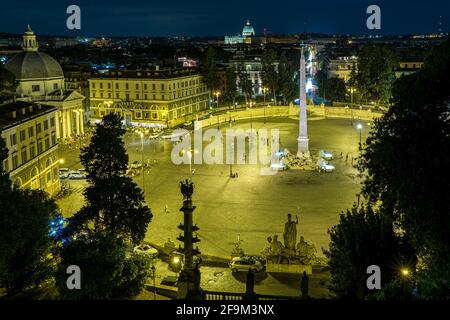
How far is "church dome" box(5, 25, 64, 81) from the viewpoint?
247 feet

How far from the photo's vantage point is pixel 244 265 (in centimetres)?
2883

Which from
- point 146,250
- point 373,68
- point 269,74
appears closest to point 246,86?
point 269,74

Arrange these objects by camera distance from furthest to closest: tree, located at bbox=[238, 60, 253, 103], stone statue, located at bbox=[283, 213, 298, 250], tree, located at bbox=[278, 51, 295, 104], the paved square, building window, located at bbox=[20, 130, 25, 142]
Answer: tree, located at bbox=[238, 60, 253, 103]
tree, located at bbox=[278, 51, 295, 104]
building window, located at bbox=[20, 130, 25, 142]
the paved square
stone statue, located at bbox=[283, 213, 298, 250]

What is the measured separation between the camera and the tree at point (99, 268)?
21.1m

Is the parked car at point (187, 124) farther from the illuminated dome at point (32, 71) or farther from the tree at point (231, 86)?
the illuminated dome at point (32, 71)

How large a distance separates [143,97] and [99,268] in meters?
66.1

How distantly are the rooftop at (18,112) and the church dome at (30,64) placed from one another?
3147 centimetres

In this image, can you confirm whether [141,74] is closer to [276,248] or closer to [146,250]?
[146,250]

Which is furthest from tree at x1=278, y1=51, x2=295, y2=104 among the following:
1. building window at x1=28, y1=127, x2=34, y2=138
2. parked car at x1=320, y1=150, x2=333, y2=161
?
building window at x1=28, y1=127, x2=34, y2=138

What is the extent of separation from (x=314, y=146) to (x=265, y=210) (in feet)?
87.5

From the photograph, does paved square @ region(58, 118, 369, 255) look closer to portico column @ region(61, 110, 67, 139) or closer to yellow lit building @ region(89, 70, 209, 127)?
portico column @ region(61, 110, 67, 139)

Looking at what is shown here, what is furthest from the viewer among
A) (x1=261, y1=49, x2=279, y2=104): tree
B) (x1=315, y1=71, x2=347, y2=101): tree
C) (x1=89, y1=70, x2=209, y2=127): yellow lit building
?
(x1=315, y1=71, x2=347, y2=101): tree

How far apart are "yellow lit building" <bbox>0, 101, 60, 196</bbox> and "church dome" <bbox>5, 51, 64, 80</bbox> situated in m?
31.3
